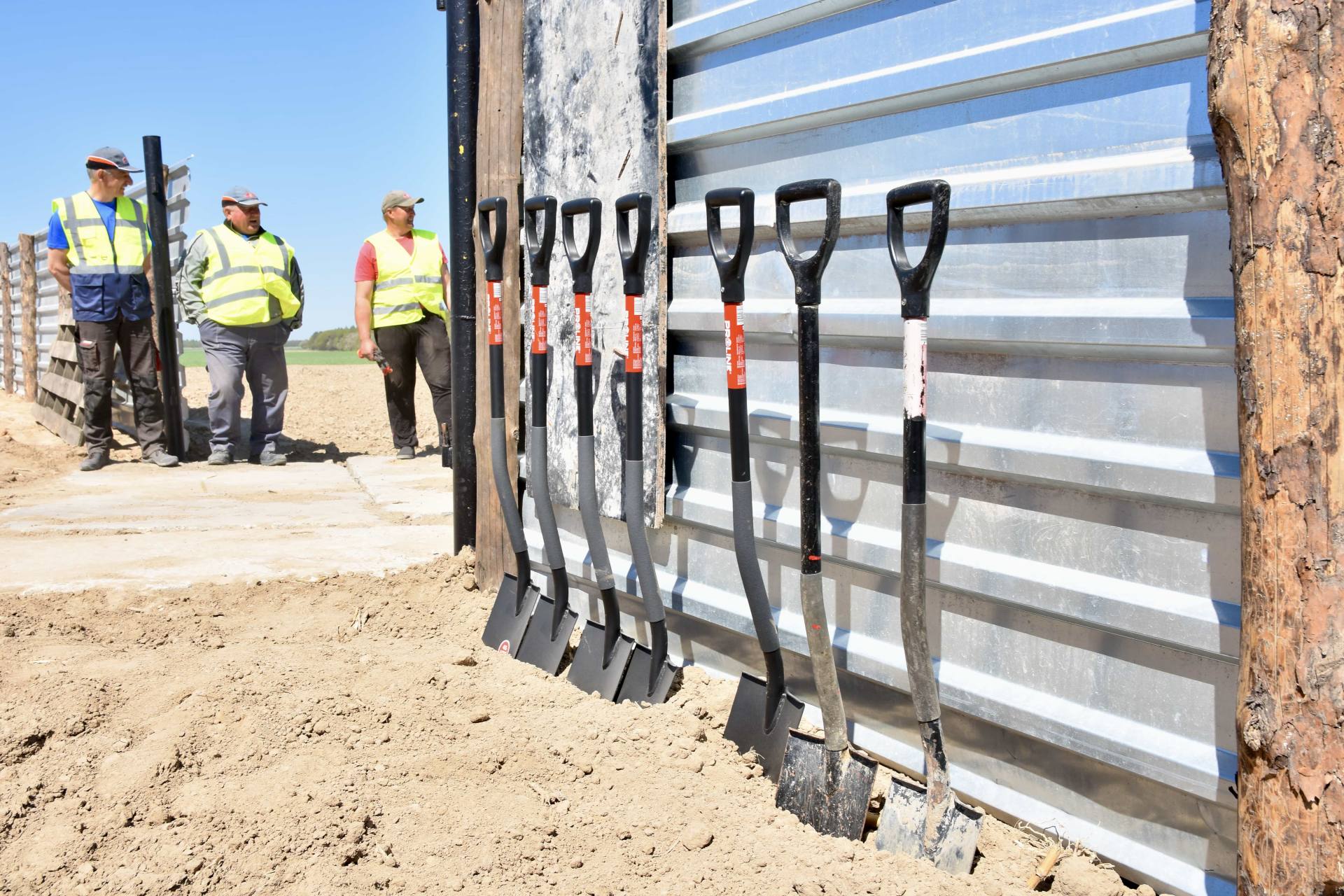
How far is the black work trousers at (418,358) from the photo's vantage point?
8.14 meters

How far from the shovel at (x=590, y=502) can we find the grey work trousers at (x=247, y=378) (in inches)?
230

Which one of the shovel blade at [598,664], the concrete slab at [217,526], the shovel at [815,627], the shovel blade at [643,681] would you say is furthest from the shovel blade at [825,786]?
the concrete slab at [217,526]

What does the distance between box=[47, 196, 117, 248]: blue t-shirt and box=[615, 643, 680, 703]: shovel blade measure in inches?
264

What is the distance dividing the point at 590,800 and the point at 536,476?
1.19 metres

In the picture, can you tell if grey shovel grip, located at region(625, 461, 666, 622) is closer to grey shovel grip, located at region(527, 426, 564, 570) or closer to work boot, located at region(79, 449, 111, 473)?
grey shovel grip, located at region(527, 426, 564, 570)

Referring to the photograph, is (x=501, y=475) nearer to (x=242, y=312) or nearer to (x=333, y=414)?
(x=242, y=312)

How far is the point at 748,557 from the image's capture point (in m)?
2.65

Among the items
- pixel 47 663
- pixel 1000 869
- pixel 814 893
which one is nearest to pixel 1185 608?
pixel 1000 869

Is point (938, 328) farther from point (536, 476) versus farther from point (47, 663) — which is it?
point (47, 663)

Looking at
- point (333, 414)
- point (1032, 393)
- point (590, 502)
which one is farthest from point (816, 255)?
point (333, 414)

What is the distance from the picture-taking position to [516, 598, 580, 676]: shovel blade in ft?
11.4

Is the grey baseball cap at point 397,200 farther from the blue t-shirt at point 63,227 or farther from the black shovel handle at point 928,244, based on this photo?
the black shovel handle at point 928,244

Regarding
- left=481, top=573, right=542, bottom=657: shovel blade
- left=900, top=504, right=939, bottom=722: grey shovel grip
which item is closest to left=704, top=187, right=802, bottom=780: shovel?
left=900, top=504, right=939, bottom=722: grey shovel grip

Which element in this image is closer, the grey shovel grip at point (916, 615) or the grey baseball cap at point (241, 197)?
the grey shovel grip at point (916, 615)
